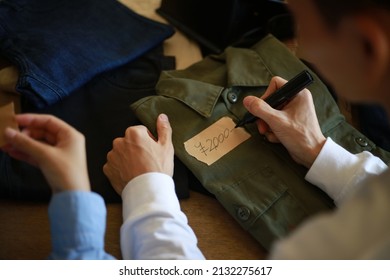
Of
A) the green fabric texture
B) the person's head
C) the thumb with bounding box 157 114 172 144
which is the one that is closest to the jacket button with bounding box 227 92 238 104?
the green fabric texture

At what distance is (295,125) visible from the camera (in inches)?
23.1

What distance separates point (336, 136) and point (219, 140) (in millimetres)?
186

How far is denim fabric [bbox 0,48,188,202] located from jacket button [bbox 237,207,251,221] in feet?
0.26

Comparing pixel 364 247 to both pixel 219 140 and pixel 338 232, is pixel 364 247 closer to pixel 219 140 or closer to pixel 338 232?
pixel 338 232

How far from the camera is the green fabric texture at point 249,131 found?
1.78 feet

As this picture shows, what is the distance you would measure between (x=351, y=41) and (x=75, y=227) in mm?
308

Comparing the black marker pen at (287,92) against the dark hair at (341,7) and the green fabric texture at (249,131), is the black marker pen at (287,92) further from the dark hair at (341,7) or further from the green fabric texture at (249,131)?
the dark hair at (341,7)

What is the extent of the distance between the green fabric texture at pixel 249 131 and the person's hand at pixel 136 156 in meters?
0.02

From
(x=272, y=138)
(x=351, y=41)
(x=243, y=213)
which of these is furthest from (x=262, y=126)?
(x=351, y=41)

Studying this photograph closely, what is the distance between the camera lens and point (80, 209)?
1.37 ft

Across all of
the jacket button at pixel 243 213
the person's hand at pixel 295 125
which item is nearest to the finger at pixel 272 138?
the person's hand at pixel 295 125

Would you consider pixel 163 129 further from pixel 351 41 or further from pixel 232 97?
pixel 351 41

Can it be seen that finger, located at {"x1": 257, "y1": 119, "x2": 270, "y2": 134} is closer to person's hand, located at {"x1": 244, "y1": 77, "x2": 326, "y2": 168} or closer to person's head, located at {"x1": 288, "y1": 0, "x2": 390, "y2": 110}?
person's hand, located at {"x1": 244, "y1": 77, "x2": 326, "y2": 168}
